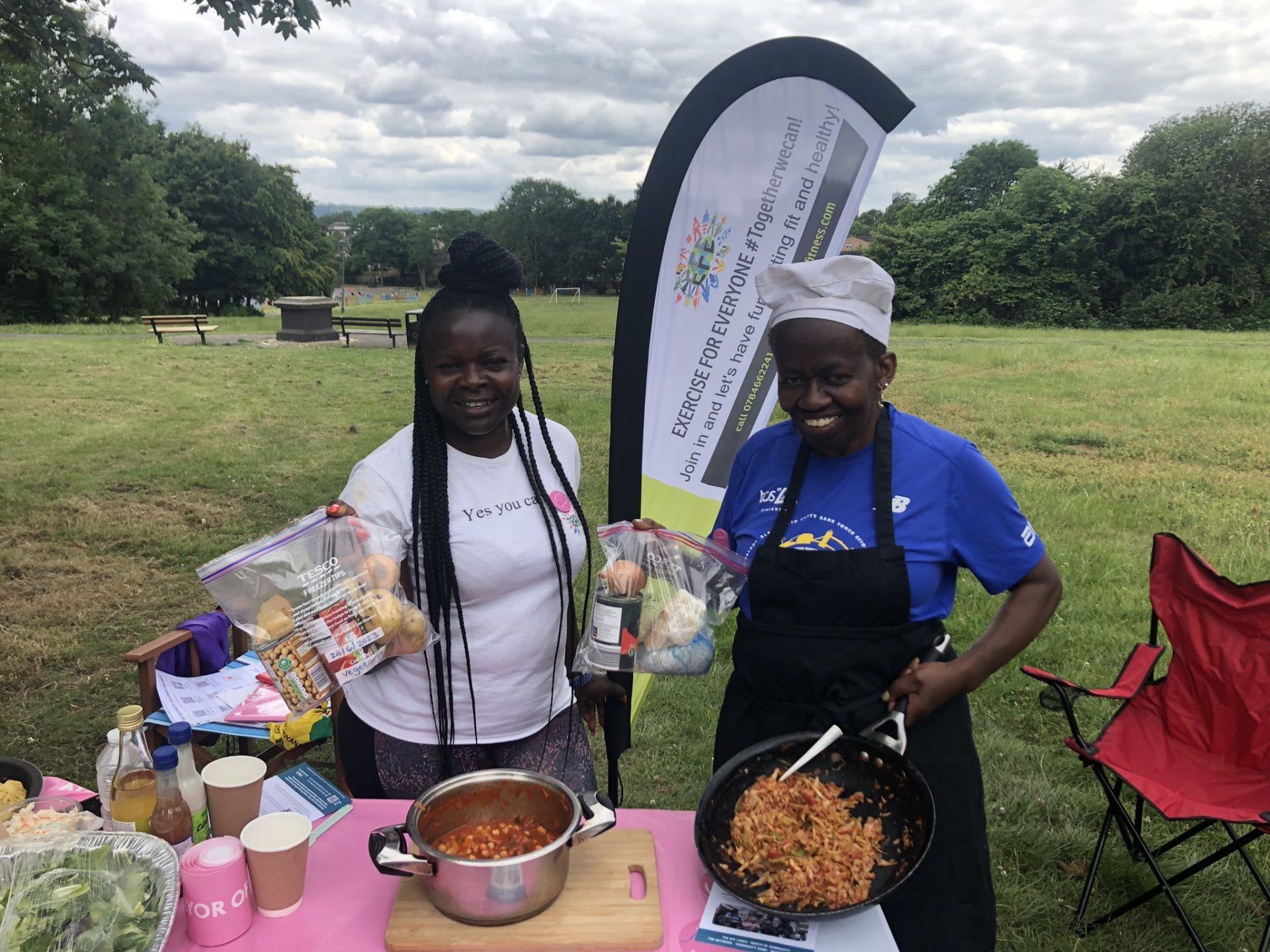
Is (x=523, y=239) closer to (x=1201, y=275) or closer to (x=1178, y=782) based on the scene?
(x=1201, y=275)

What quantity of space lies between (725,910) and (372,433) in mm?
9805

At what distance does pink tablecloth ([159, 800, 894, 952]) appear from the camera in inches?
62.3

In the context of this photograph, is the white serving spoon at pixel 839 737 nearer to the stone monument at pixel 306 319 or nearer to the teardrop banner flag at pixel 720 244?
the teardrop banner flag at pixel 720 244

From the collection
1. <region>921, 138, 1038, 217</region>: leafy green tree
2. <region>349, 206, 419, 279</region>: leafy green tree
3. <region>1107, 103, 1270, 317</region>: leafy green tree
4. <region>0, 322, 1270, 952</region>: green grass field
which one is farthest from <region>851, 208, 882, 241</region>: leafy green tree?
<region>349, 206, 419, 279</region>: leafy green tree

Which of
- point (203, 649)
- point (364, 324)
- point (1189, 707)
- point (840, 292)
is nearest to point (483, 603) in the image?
point (840, 292)

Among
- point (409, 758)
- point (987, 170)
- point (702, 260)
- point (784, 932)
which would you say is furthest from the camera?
point (987, 170)

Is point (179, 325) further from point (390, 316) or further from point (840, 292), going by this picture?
point (840, 292)

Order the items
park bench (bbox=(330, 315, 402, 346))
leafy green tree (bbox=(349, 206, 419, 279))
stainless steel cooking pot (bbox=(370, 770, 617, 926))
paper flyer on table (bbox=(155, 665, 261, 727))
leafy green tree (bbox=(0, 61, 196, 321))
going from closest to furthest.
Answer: stainless steel cooking pot (bbox=(370, 770, 617, 926)) → paper flyer on table (bbox=(155, 665, 261, 727)) → park bench (bbox=(330, 315, 402, 346)) → leafy green tree (bbox=(0, 61, 196, 321)) → leafy green tree (bbox=(349, 206, 419, 279))

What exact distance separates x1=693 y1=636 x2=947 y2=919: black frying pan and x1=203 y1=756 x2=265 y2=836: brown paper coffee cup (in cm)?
97

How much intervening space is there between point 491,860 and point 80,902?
0.74m

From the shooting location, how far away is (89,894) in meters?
1.46

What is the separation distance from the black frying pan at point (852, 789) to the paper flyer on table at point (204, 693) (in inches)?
93.2

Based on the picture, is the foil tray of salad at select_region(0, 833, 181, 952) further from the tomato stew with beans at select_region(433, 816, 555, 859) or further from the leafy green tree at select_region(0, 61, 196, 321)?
the leafy green tree at select_region(0, 61, 196, 321)

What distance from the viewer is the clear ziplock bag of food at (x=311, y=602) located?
1704 mm
